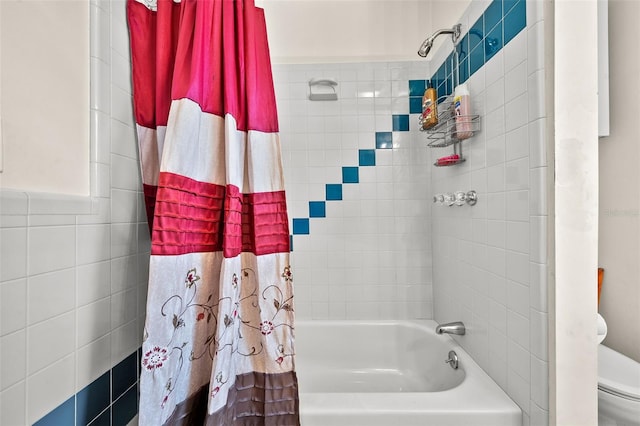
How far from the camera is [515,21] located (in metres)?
0.93

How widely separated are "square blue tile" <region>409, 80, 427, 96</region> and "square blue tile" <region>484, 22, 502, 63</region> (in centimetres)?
65

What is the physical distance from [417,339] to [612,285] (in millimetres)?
929

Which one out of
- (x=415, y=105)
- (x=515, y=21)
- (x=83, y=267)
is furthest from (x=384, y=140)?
(x=83, y=267)

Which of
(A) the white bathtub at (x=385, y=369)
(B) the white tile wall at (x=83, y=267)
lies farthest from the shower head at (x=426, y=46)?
(A) the white bathtub at (x=385, y=369)

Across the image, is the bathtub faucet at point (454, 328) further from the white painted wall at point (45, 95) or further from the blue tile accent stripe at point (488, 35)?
the white painted wall at point (45, 95)

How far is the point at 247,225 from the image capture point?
2.93ft

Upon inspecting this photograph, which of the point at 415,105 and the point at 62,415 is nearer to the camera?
the point at 62,415

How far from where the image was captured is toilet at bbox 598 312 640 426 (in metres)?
0.94

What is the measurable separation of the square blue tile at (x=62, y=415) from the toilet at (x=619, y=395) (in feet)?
4.71

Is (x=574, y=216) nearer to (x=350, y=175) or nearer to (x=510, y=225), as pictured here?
(x=510, y=225)

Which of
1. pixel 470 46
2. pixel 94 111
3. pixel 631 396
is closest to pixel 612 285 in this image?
pixel 631 396

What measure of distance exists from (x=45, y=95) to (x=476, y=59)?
137cm

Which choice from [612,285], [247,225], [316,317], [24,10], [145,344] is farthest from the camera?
[316,317]

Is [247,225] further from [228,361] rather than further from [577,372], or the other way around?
[577,372]
